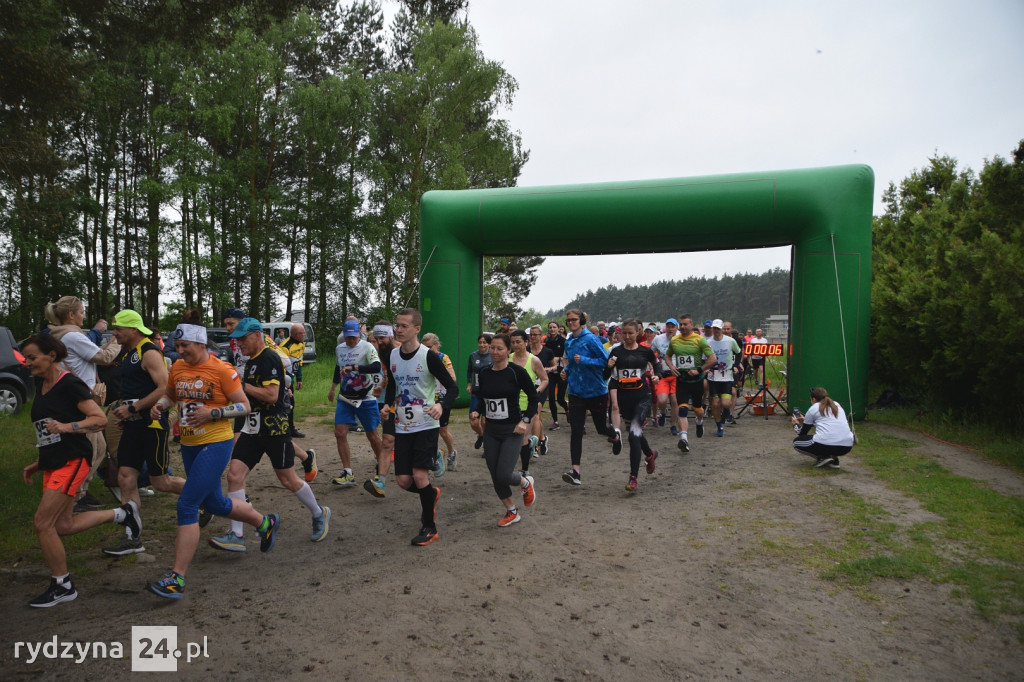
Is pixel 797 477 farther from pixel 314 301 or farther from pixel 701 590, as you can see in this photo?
pixel 314 301

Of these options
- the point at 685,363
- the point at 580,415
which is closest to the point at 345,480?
the point at 580,415

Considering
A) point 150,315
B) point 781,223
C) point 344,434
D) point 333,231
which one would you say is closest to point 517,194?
point 781,223

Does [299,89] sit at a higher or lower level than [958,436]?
higher

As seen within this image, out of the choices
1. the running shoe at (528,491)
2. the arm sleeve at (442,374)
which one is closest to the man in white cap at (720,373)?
the running shoe at (528,491)

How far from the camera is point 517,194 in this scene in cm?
1329

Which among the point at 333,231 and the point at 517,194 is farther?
the point at 333,231

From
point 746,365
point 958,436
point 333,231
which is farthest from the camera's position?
point 333,231

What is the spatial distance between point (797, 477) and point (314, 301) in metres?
24.9

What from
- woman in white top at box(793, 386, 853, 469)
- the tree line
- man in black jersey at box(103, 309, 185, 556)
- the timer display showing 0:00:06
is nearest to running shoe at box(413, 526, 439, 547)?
man in black jersey at box(103, 309, 185, 556)

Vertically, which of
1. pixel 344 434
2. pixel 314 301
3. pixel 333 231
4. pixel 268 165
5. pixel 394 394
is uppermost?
pixel 268 165

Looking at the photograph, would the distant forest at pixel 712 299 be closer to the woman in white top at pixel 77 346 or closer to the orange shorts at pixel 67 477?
the woman in white top at pixel 77 346

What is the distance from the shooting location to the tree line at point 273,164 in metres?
23.8

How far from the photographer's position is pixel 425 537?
5.86 m

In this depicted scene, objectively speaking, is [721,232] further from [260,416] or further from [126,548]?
[126,548]
